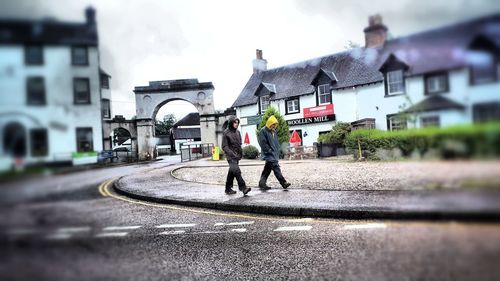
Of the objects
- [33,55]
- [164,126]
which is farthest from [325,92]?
[33,55]

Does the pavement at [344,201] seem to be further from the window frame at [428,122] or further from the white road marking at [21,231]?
the white road marking at [21,231]

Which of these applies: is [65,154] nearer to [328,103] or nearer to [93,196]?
[93,196]

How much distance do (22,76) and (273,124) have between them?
1.71 m

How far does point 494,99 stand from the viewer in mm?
519

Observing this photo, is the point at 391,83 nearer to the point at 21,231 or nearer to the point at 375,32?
the point at 375,32

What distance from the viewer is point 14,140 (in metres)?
0.57

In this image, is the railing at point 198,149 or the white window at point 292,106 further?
the railing at point 198,149

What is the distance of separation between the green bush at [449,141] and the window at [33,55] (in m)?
0.74

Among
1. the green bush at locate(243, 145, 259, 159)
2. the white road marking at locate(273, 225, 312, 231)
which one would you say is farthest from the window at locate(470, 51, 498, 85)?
the white road marking at locate(273, 225, 312, 231)

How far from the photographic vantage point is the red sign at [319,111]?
1.76 meters

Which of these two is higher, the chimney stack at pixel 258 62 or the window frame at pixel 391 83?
the chimney stack at pixel 258 62

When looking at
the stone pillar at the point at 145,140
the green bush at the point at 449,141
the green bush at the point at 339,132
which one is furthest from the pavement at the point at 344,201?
the stone pillar at the point at 145,140

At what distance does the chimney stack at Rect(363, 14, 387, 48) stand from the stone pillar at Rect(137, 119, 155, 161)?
83 cm

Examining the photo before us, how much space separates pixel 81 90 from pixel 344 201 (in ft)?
17.7
